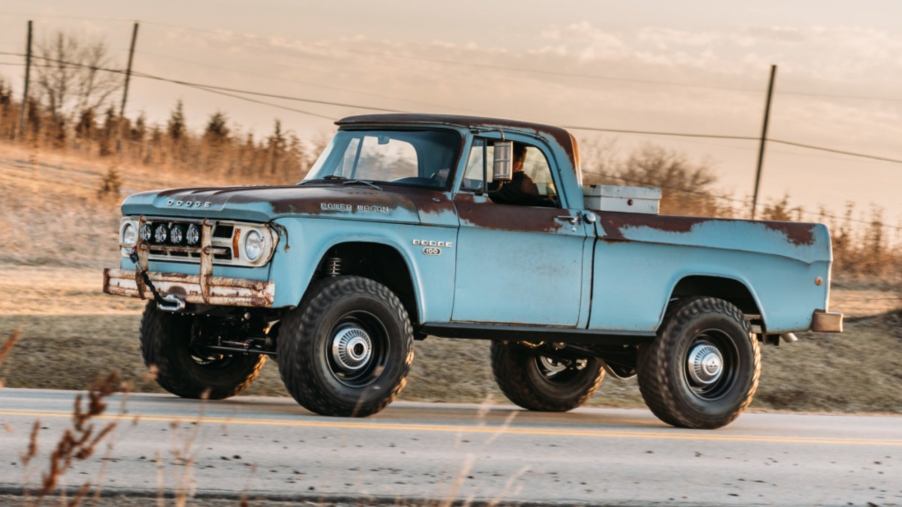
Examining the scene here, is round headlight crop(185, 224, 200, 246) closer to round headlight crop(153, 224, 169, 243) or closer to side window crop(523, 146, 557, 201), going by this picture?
round headlight crop(153, 224, 169, 243)

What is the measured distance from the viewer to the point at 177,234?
11328 millimetres

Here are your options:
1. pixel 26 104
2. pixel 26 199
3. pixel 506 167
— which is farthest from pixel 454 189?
pixel 26 104

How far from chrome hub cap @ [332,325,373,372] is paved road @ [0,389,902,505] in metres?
0.44

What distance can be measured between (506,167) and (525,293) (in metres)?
0.93

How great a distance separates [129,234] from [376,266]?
180 cm

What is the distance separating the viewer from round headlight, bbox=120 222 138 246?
11680mm

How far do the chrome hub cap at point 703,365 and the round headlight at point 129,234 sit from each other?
4221 mm

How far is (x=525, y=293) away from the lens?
11.9 m

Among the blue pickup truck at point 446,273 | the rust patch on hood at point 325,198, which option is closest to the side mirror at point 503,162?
the blue pickup truck at point 446,273

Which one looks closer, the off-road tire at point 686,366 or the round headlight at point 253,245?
the round headlight at point 253,245

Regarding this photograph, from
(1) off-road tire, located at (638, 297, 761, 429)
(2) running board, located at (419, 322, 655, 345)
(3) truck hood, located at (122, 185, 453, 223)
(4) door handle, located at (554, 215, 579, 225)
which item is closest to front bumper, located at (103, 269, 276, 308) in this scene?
(3) truck hood, located at (122, 185, 453, 223)

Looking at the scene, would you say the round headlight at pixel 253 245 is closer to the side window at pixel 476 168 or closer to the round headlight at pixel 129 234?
the round headlight at pixel 129 234

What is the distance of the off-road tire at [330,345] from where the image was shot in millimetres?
10789

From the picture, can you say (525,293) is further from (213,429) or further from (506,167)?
(213,429)
